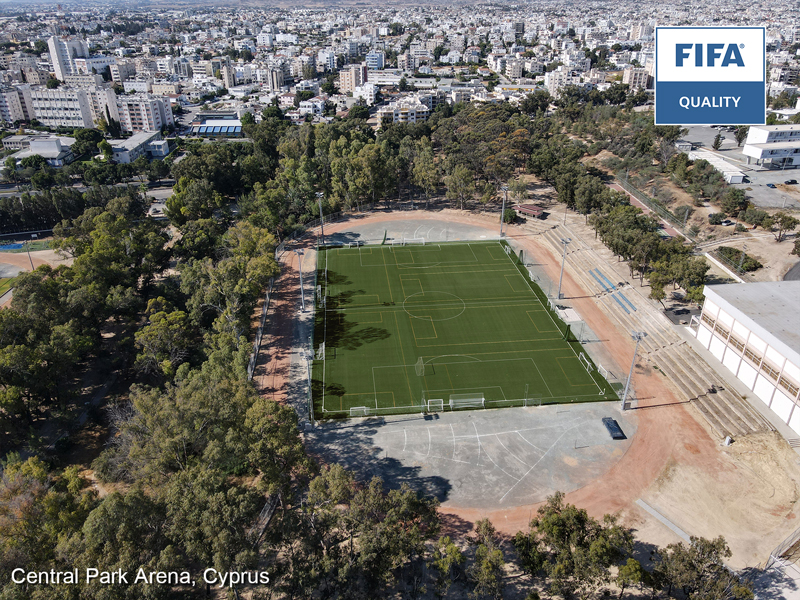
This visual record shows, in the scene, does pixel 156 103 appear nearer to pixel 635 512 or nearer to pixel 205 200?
pixel 205 200

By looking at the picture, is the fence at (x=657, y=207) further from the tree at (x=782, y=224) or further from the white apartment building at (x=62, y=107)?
the white apartment building at (x=62, y=107)

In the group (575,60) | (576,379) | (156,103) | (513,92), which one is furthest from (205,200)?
(575,60)

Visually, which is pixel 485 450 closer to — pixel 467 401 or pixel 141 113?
pixel 467 401

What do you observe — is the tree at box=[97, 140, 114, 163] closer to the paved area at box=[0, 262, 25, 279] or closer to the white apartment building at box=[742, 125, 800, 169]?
the paved area at box=[0, 262, 25, 279]

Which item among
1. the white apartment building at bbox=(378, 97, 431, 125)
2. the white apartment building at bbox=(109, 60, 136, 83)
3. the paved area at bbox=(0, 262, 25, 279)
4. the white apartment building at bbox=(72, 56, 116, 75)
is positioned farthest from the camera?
the white apartment building at bbox=(72, 56, 116, 75)

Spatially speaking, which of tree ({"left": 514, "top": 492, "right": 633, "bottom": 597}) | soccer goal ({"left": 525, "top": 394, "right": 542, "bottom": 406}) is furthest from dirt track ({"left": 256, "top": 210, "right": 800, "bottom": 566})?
soccer goal ({"left": 525, "top": 394, "right": 542, "bottom": 406})

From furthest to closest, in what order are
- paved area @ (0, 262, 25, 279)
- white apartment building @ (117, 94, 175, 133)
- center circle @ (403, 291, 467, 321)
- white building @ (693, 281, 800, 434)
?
white apartment building @ (117, 94, 175, 133) < paved area @ (0, 262, 25, 279) < center circle @ (403, 291, 467, 321) < white building @ (693, 281, 800, 434)
